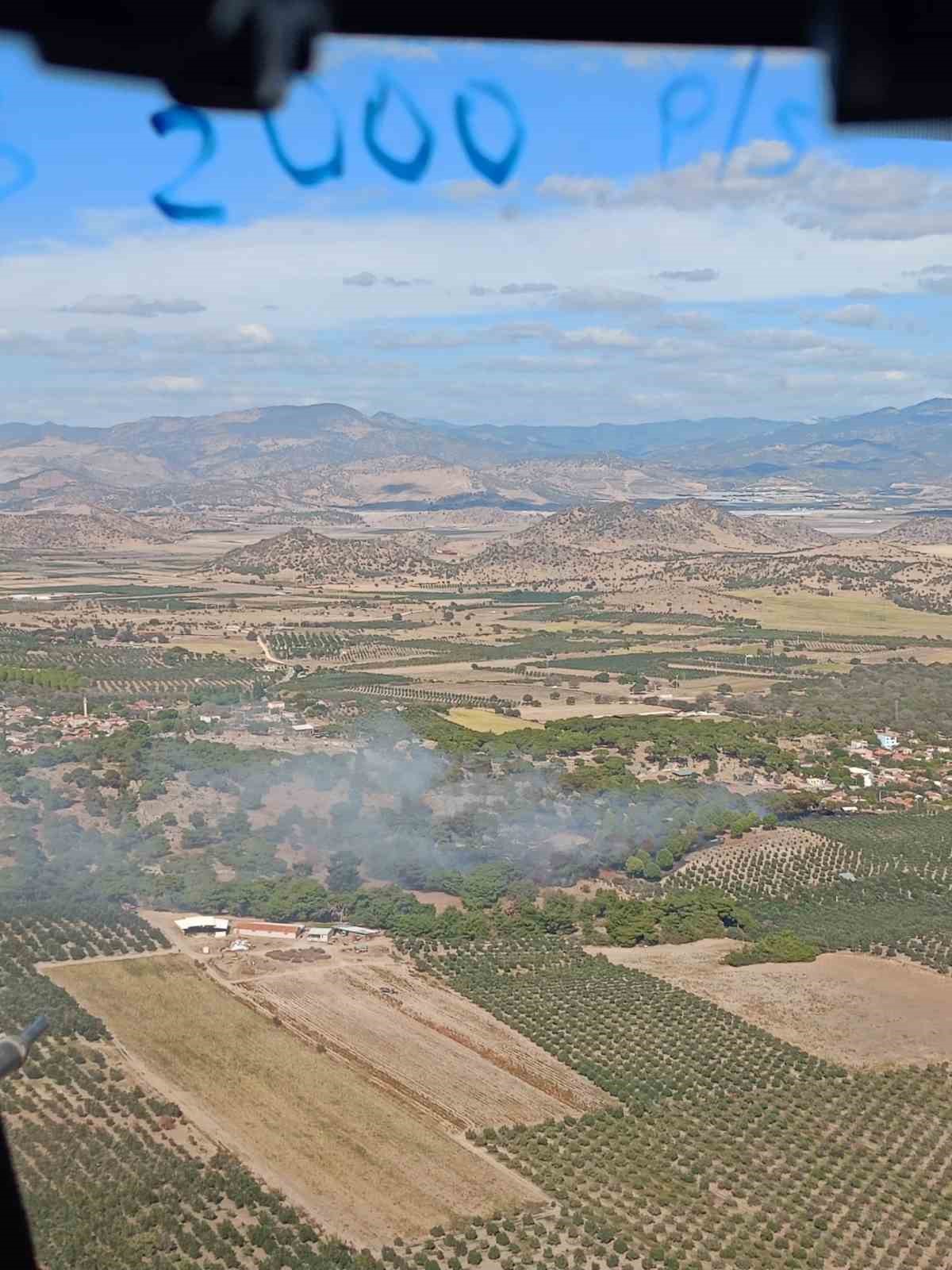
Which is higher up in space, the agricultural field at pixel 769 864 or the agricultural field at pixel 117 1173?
the agricultural field at pixel 117 1173

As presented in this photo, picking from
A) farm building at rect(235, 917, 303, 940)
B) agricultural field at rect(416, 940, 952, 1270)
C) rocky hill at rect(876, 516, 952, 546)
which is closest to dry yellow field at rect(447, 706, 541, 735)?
farm building at rect(235, 917, 303, 940)

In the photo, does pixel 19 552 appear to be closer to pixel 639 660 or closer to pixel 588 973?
pixel 639 660

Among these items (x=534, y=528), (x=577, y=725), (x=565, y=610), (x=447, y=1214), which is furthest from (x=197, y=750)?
(x=534, y=528)

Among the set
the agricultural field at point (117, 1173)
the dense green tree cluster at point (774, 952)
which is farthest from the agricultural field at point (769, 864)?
the agricultural field at point (117, 1173)

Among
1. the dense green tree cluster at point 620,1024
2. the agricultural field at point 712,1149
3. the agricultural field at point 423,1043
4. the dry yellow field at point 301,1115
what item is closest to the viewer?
the agricultural field at point 712,1149

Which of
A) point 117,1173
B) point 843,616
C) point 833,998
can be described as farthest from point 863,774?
point 843,616

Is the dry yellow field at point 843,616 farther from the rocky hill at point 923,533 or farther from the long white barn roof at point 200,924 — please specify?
the long white barn roof at point 200,924
